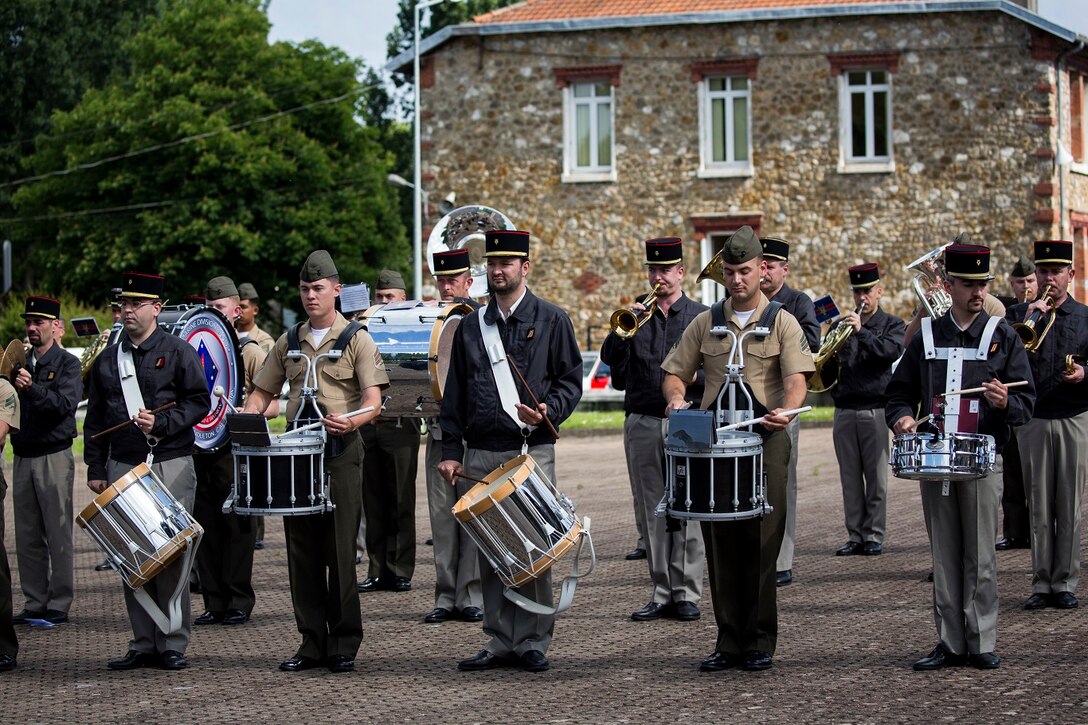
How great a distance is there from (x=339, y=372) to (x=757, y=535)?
2.56m

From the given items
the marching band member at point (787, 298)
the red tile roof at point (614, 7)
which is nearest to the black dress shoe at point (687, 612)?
the marching band member at point (787, 298)

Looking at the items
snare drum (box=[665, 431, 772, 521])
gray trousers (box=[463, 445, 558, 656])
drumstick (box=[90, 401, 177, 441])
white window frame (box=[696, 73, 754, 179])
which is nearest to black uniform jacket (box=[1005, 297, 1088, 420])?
snare drum (box=[665, 431, 772, 521])

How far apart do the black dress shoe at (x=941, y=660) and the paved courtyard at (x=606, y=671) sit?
91mm

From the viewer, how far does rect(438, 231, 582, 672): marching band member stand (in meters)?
9.10

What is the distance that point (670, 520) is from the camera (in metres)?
8.64

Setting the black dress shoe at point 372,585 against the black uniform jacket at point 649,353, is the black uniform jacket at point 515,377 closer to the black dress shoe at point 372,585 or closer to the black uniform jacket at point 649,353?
the black uniform jacket at point 649,353

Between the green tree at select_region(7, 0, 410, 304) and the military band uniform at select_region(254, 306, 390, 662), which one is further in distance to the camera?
the green tree at select_region(7, 0, 410, 304)

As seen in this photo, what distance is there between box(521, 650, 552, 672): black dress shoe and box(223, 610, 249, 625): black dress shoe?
282cm

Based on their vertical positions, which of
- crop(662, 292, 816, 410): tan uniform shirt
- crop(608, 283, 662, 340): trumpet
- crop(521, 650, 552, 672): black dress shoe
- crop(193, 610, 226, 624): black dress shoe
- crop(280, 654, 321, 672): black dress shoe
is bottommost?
crop(193, 610, 226, 624): black dress shoe

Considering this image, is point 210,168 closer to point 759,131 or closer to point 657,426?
point 759,131

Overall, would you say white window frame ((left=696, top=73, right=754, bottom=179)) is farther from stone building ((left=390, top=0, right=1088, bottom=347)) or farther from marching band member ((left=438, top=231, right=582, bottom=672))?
marching band member ((left=438, top=231, right=582, bottom=672))

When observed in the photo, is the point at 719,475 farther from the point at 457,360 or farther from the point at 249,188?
the point at 249,188

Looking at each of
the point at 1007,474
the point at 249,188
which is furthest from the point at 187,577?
the point at 249,188

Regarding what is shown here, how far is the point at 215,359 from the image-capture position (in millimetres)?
11031
